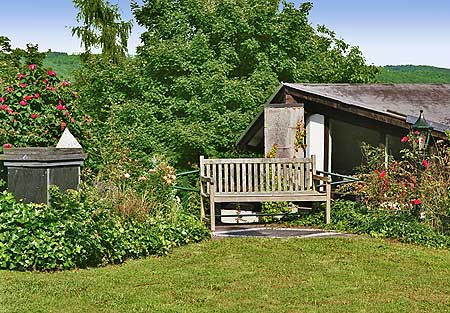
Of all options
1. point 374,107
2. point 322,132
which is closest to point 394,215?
point 374,107

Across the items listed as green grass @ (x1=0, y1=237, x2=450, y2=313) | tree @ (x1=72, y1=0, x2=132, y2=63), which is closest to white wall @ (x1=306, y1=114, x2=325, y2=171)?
green grass @ (x1=0, y1=237, x2=450, y2=313)

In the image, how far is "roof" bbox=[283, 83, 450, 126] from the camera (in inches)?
515

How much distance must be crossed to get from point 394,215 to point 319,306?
14.6 feet

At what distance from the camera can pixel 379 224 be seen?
11.1 meters

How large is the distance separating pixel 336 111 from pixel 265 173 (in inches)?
86.4

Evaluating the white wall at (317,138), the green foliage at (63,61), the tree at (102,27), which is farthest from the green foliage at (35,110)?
the green foliage at (63,61)

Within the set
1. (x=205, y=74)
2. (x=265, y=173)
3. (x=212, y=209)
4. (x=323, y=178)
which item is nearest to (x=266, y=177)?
(x=265, y=173)

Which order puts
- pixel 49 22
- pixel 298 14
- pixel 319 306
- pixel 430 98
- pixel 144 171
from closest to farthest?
pixel 319 306, pixel 144 171, pixel 430 98, pixel 298 14, pixel 49 22

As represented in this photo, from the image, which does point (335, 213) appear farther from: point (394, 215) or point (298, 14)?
point (298, 14)

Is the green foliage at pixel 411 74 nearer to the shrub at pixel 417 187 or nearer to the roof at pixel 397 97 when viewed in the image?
the roof at pixel 397 97

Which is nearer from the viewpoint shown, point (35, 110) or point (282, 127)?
point (35, 110)

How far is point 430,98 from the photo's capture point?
14.1 metres

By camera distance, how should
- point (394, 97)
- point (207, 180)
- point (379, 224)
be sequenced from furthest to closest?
point (394, 97)
point (207, 180)
point (379, 224)

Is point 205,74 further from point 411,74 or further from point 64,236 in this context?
point 64,236
